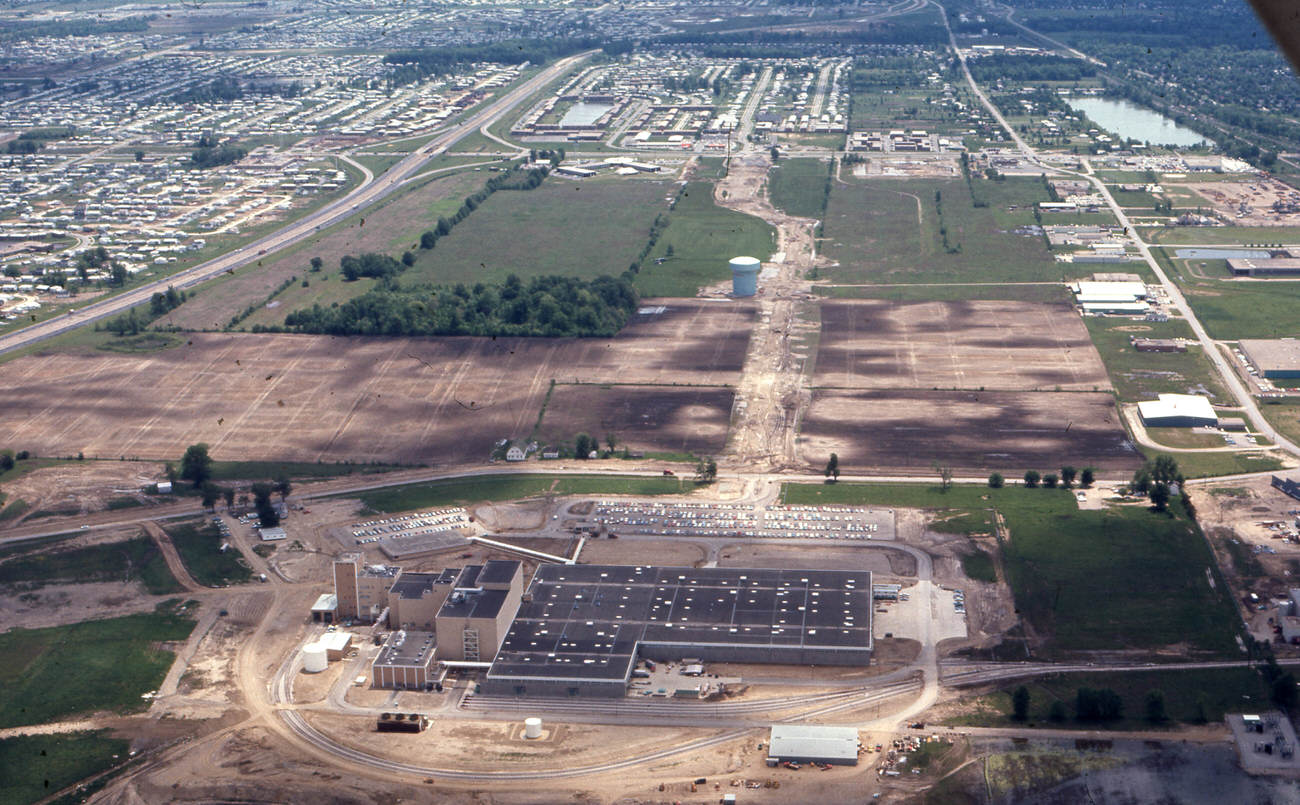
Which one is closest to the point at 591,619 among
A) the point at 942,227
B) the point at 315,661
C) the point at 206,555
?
the point at 315,661

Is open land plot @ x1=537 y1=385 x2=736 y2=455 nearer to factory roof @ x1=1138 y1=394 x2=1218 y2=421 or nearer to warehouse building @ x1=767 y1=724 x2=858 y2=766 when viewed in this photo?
factory roof @ x1=1138 y1=394 x2=1218 y2=421

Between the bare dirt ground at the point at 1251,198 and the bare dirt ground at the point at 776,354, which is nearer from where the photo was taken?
the bare dirt ground at the point at 776,354

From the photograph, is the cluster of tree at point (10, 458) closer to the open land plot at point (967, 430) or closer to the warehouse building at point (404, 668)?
the warehouse building at point (404, 668)

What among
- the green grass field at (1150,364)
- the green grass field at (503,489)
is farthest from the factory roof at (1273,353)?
the green grass field at (503,489)

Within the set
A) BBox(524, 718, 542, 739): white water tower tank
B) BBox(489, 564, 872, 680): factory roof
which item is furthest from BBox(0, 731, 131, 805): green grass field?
BBox(524, 718, 542, 739): white water tower tank

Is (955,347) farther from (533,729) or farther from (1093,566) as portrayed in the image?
(533,729)

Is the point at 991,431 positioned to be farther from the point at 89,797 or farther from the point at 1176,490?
the point at 89,797

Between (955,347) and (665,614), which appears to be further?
(955,347)
